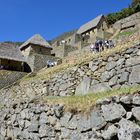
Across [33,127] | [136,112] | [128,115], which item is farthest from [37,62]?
[136,112]

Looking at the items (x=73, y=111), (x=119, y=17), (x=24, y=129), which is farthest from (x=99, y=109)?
(x=119, y=17)

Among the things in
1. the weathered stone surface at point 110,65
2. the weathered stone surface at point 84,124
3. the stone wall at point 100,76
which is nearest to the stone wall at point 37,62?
the stone wall at point 100,76

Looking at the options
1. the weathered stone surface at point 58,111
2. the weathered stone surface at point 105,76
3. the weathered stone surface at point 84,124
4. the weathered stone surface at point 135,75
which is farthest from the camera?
the weathered stone surface at point 105,76

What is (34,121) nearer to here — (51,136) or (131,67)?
(51,136)

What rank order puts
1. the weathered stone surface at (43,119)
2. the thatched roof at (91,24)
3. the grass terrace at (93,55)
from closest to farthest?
the weathered stone surface at (43,119)
the grass terrace at (93,55)
the thatched roof at (91,24)

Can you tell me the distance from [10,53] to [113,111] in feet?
102

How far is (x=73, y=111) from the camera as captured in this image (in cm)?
861

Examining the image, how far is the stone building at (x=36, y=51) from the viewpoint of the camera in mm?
36125

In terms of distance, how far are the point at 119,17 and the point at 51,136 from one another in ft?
169

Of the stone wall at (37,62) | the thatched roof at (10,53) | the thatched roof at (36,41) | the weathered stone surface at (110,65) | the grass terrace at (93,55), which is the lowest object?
the weathered stone surface at (110,65)

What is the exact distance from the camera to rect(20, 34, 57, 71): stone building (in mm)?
36125

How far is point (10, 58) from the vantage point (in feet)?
119

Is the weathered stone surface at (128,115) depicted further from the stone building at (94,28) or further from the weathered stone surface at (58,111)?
the stone building at (94,28)

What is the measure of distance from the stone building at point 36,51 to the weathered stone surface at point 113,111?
28797mm
